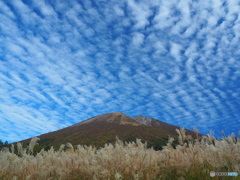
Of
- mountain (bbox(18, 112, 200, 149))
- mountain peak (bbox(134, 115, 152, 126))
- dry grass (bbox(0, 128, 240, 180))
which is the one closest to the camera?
dry grass (bbox(0, 128, 240, 180))

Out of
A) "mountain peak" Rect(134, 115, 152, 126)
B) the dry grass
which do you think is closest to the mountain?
"mountain peak" Rect(134, 115, 152, 126)

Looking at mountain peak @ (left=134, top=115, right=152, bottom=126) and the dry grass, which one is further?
mountain peak @ (left=134, top=115, right=152, bottom=126)

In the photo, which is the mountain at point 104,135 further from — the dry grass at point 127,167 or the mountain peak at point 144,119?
the dry grass at point 127,167

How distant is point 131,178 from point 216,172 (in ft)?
6.92

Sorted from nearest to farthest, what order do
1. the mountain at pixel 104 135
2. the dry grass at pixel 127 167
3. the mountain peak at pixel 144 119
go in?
the dry grass at pixel 127 167
the mountain at pixel 104 135
the mountain peak at pixel 144 119

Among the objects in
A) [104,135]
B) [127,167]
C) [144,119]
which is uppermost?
[144,119]

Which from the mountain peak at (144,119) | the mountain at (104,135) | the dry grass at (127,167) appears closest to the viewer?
the dry grass at (127,167)

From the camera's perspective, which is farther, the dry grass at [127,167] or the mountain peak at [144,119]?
the mountain peak at [144,119]

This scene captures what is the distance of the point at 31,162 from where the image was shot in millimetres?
5258

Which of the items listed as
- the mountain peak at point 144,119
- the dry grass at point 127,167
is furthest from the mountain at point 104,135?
the dry grass at point 127,167

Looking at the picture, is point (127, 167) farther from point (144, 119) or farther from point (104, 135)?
point (144, 119)

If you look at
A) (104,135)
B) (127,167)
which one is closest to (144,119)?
(104,135)

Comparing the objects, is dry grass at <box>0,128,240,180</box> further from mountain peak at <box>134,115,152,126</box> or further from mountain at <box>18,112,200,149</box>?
mountain peak at <box>134,115,152,126</box>

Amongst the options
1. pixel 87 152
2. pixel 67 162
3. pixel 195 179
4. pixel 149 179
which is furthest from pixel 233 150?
pixel 67 162
